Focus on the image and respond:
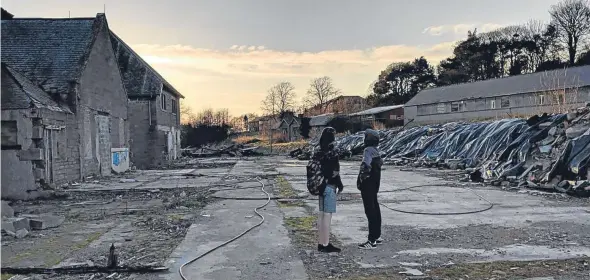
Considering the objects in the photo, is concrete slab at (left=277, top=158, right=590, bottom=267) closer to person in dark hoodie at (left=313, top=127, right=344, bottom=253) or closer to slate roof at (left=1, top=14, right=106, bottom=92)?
person in dark hoodie at (left=313, top=127, right=344, bottom=253)

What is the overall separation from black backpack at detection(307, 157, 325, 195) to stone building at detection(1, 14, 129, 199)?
1062 centimetres

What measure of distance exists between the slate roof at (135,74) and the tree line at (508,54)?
160 feet

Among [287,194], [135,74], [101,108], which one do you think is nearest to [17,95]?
[101,108]

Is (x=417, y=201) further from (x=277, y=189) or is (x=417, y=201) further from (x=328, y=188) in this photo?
(x=328, y=188)

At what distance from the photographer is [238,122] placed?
107 meters

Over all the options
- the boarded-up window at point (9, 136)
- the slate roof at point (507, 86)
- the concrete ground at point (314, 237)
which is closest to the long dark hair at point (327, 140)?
the concrete ground at point (314, 237)

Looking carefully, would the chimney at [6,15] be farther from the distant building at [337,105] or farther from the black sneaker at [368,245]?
the distant building at [337,105]

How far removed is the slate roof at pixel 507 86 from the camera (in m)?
43.2

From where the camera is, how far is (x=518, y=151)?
16.3 meters

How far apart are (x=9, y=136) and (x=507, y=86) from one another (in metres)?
48.9

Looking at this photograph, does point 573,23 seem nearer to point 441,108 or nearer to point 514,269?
point 441,108

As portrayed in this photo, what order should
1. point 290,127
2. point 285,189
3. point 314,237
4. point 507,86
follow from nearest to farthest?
point 314,237, point 285,189, point 507,86, point 290,127

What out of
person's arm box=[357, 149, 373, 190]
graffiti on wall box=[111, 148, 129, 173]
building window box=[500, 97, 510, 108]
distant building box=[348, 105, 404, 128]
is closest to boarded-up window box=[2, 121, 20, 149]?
graffiti on wall box=[111, 148, 129, 173]

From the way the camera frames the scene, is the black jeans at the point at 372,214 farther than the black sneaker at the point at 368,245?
Yes
